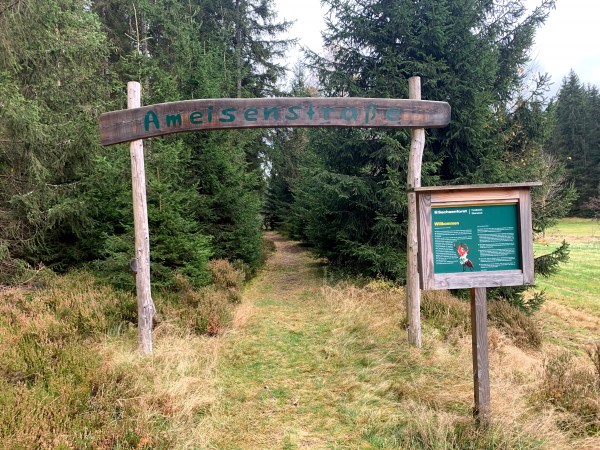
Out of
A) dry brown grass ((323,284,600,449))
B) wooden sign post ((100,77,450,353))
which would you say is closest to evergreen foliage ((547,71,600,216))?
dry brown grass ((323,284,600,449))

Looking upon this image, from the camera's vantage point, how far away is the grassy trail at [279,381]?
12.4 feet

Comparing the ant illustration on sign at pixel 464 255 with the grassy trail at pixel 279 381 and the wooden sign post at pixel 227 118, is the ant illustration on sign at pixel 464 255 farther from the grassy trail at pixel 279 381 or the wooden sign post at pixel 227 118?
→ the wooden sign post at pixel 227 118

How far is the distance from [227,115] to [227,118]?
0.04 metres

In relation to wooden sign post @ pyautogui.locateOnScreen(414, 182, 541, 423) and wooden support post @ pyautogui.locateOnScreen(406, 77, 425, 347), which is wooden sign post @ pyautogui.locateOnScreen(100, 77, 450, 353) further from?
wooden sign post @ pyautogui.locateOnScreen(414, 182, 541, 423)

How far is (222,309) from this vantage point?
281 inches

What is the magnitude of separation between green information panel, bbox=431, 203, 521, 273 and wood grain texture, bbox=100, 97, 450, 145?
6.87 ft

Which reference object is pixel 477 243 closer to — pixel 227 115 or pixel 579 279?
pixel 227 115

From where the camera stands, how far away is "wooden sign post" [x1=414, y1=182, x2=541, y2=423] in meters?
3.60

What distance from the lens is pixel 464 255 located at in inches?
143

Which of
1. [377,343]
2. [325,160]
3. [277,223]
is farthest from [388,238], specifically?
[277,223]

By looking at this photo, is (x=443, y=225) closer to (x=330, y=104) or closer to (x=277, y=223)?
(x=330, y=104)

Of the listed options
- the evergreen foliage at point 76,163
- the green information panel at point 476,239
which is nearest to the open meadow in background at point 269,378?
the evergreen foliage at point 76,163

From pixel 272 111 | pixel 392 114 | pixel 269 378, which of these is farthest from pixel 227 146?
pixel 269 378

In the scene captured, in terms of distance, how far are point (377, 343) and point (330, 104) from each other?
12.5 feet
